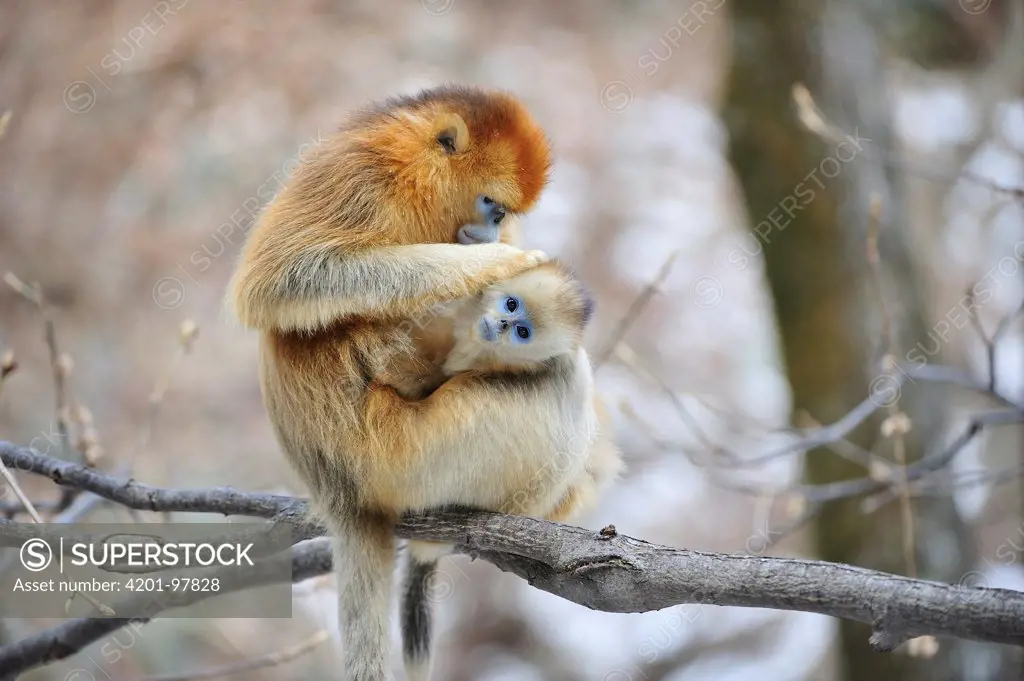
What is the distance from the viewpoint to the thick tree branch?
5.50 feet

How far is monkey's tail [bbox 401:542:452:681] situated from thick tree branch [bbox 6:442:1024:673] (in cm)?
26

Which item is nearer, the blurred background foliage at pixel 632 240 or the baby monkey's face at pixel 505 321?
the baby monkey's face at pixel 505 321

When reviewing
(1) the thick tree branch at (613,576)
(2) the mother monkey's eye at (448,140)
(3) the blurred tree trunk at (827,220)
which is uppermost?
(3) the blurred tree trunk at (827,220)

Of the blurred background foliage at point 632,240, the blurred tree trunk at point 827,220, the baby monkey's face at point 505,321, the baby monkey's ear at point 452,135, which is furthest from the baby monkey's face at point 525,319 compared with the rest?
the blurred tree trunk at point 827,220

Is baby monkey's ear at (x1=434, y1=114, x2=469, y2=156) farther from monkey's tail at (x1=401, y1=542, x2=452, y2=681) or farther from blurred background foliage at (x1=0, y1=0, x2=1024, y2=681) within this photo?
monkey's tail at (x1=401, y1=542, x2=452, y2=681)

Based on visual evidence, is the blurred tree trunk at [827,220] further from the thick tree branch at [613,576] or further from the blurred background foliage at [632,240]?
the thick tree branch at [613,576]

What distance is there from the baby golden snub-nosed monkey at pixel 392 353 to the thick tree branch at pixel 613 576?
0.48 feet

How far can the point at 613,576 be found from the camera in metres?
2.05

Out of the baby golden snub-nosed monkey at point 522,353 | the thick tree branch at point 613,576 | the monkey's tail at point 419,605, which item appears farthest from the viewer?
the monkey's tail at point 419,605

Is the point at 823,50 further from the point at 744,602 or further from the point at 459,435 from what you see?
the point at 744,602

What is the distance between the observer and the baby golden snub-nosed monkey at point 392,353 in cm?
247

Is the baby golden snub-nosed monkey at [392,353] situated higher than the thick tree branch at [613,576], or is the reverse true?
the baby golden snub-nosed monkey at [392,353]

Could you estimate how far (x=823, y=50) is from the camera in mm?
5414

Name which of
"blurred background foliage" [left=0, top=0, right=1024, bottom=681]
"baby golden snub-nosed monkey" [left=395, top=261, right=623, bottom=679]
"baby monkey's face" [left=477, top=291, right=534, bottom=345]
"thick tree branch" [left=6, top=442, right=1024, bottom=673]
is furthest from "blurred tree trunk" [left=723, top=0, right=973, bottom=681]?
"thick tree branch" [left=6, top=442, right=1024, bottom=673]
